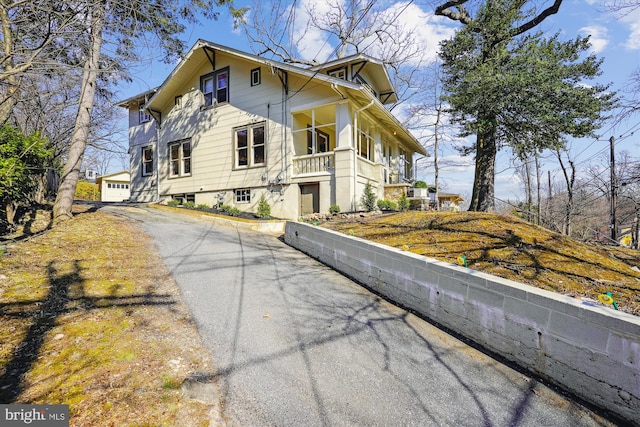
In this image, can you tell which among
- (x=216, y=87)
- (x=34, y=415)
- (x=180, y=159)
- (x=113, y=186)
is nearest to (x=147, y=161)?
(x=180, y=159)

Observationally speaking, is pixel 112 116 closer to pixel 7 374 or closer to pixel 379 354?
pixel 7 374

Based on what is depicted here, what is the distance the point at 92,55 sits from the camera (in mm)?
6367

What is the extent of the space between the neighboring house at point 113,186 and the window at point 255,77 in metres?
24.4

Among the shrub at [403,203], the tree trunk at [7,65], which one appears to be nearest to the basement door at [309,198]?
the shrub at [403,203]

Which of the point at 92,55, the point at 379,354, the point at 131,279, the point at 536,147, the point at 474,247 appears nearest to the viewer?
the point at 379,354

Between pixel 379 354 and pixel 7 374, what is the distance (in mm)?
3172

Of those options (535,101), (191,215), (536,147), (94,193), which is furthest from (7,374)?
(94,193)

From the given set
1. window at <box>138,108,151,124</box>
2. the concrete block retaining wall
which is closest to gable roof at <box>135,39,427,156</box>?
window at <box>138,108,151,124</box>

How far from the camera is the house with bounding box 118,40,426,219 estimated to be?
11.1 metres

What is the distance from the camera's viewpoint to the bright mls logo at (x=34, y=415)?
193cm

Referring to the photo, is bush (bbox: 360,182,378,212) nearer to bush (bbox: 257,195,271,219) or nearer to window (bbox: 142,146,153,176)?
bush (bbox: 257,195,271,219)

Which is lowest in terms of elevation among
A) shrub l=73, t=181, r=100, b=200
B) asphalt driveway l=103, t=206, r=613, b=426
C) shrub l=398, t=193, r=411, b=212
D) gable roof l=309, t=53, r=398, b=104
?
asphalt driveway l=103, t=206, r=613, b=426

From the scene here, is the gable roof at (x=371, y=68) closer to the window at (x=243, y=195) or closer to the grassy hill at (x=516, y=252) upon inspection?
the window at (x=243, y=195)

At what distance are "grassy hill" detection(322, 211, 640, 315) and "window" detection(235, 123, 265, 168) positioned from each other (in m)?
6.95
